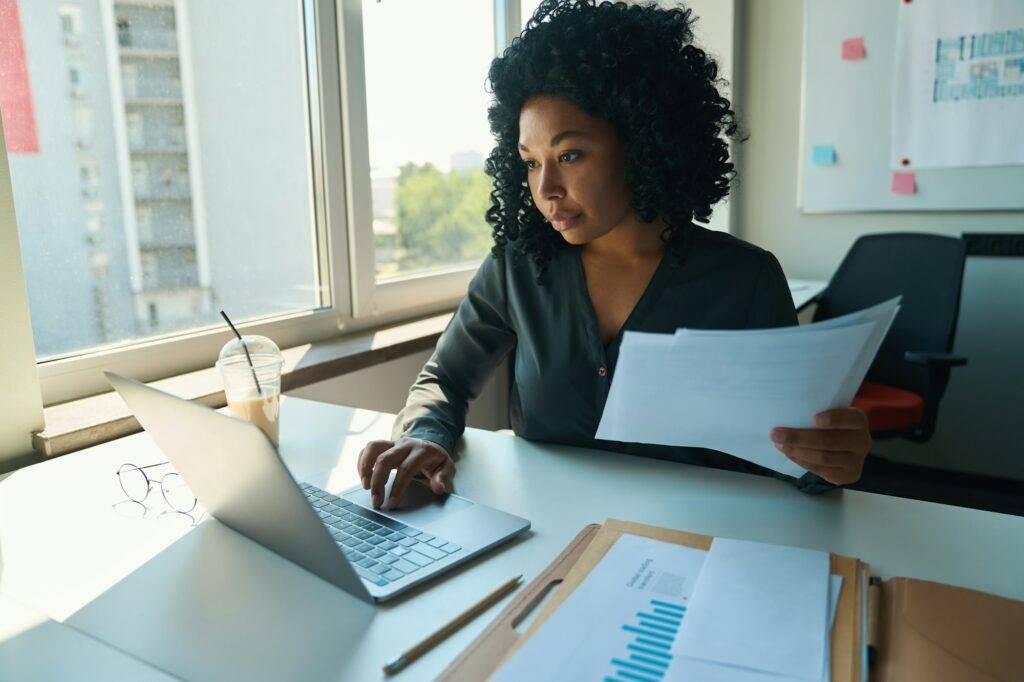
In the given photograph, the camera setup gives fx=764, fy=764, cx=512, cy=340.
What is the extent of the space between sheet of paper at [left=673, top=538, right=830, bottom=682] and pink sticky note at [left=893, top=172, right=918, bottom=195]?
2539 millimetres

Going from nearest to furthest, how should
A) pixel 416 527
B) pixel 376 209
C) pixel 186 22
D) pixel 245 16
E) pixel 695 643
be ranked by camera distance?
pixel 695 643 < pixel 416 527 < pixel 186 22 < pixel 245 16 < pixel 376 209

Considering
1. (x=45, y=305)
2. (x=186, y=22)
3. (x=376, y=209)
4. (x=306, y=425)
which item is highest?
(x=186, y=22)

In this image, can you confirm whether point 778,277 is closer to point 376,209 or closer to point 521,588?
point 521,588

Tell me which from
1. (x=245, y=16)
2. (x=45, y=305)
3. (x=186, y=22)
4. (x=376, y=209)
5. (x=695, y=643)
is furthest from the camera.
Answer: (x=376, y=209)

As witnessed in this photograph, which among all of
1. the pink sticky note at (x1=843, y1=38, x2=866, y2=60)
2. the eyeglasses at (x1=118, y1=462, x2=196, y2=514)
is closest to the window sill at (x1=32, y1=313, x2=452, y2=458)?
the eyeglasses at (x1=118, y1=462, x2=196, y2=514)

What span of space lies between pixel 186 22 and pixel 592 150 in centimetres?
106

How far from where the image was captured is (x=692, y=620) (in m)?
0.71

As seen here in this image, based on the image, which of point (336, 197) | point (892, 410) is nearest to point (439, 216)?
point (336, 197)

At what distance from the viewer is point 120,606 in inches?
31.7

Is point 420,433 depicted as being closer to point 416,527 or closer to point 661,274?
point 416,527

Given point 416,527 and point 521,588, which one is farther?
point 416,527

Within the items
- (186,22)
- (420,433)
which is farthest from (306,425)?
(186,22)

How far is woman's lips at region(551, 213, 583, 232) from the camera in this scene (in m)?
1.32

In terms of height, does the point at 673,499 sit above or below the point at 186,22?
below
